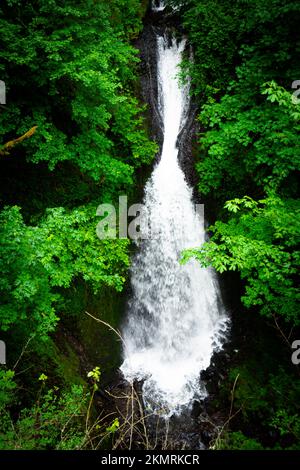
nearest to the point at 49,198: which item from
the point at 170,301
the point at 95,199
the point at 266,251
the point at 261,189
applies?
the point at 95,199

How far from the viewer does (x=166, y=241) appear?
7.85 m

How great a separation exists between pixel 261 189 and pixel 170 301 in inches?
144

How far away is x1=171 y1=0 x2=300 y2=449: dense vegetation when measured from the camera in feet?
15.4

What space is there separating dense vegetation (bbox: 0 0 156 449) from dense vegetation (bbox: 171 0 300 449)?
7.00 feet

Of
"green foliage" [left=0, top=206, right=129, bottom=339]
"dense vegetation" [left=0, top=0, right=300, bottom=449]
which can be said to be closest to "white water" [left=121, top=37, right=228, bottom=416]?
"dense vegetation" [left=0, top=0, right=300, bottom=449]

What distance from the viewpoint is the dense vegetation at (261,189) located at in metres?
4.68

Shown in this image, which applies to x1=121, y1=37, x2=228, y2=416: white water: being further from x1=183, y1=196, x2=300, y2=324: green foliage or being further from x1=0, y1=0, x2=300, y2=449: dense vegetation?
x1=183, y1=196, x2=300, y2=324: green foliage

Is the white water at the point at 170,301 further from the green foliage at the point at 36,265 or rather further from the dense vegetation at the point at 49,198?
the green foliage at the point at 36,265

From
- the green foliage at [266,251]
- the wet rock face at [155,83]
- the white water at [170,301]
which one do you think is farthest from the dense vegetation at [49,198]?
the wet rock face at [155,83]

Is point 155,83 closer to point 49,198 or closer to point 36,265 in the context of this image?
point 49,198

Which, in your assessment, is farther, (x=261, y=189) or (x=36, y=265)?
(x=261, y=189)

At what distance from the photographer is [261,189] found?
290 inches

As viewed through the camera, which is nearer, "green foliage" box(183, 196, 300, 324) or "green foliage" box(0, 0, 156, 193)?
"green foliage" box(183, 196, 300, 324)

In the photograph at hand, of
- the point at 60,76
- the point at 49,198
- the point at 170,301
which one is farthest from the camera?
the point at 170,301
